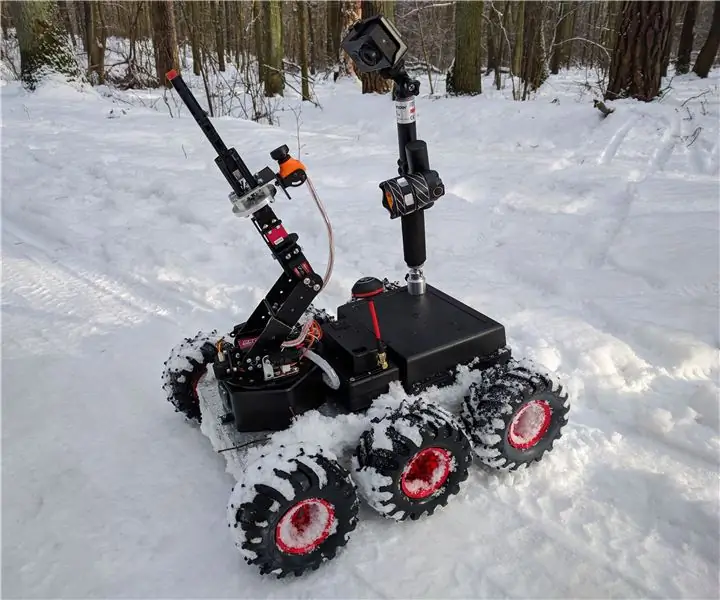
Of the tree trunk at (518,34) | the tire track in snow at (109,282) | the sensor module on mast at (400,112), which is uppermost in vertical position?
the tree trunk at (518,34)

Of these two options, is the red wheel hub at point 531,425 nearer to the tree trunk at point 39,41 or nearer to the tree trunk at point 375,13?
the tree trunk at point 375,13

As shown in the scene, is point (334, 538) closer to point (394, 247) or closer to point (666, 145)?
point (394, 247)

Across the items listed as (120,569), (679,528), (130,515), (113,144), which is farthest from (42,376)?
(113,144)

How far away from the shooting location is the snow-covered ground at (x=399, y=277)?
2330 millimetres

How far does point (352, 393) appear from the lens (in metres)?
2.54

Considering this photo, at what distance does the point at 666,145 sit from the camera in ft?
19.9

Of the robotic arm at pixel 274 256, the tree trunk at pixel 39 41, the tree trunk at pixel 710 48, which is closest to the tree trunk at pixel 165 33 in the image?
the tree trunk at pixel 39 41

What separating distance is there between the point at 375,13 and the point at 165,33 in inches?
170

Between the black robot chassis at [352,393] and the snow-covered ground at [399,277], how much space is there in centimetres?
16

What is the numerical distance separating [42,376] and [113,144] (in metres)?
4.51

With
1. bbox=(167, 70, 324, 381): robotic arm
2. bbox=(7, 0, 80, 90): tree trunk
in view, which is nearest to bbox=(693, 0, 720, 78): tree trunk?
bbox=(7, 0, 80, 90): tree trunk

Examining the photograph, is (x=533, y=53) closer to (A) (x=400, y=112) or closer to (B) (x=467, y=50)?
(B) (x=467, y=50)

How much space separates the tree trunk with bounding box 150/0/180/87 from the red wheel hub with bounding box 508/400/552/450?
10422 millimetres

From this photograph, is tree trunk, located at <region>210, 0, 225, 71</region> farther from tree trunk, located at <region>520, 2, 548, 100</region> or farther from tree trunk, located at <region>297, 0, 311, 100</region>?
tree trunk, located at <region>520, 2, 548, 100</region>
